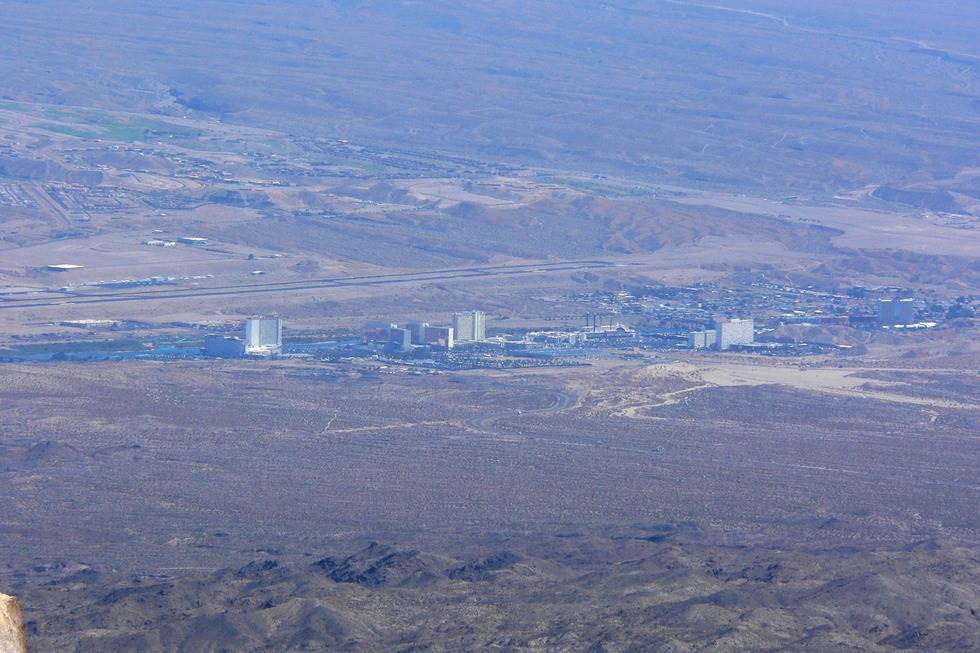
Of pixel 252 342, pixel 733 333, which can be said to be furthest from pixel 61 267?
pixel 733 333

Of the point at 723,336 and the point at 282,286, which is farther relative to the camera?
the point at 282,286

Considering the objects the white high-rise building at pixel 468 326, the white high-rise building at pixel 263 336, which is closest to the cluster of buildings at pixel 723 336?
the white high-rise building at pixel 468 326

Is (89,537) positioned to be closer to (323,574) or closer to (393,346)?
(323,574)

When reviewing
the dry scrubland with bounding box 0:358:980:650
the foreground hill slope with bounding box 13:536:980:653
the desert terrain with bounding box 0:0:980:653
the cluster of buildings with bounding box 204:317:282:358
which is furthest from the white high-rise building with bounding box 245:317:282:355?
the foreground hill slope with bounding box 13:536:980:653

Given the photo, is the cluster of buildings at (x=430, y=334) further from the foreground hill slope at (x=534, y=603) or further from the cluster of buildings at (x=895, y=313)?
the foreground hill slope at (x=534, y=603)

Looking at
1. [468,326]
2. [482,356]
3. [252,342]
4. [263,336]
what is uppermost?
[468,326]

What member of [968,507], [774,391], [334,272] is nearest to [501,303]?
[334,272]

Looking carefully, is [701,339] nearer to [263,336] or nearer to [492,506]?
[263,336]
